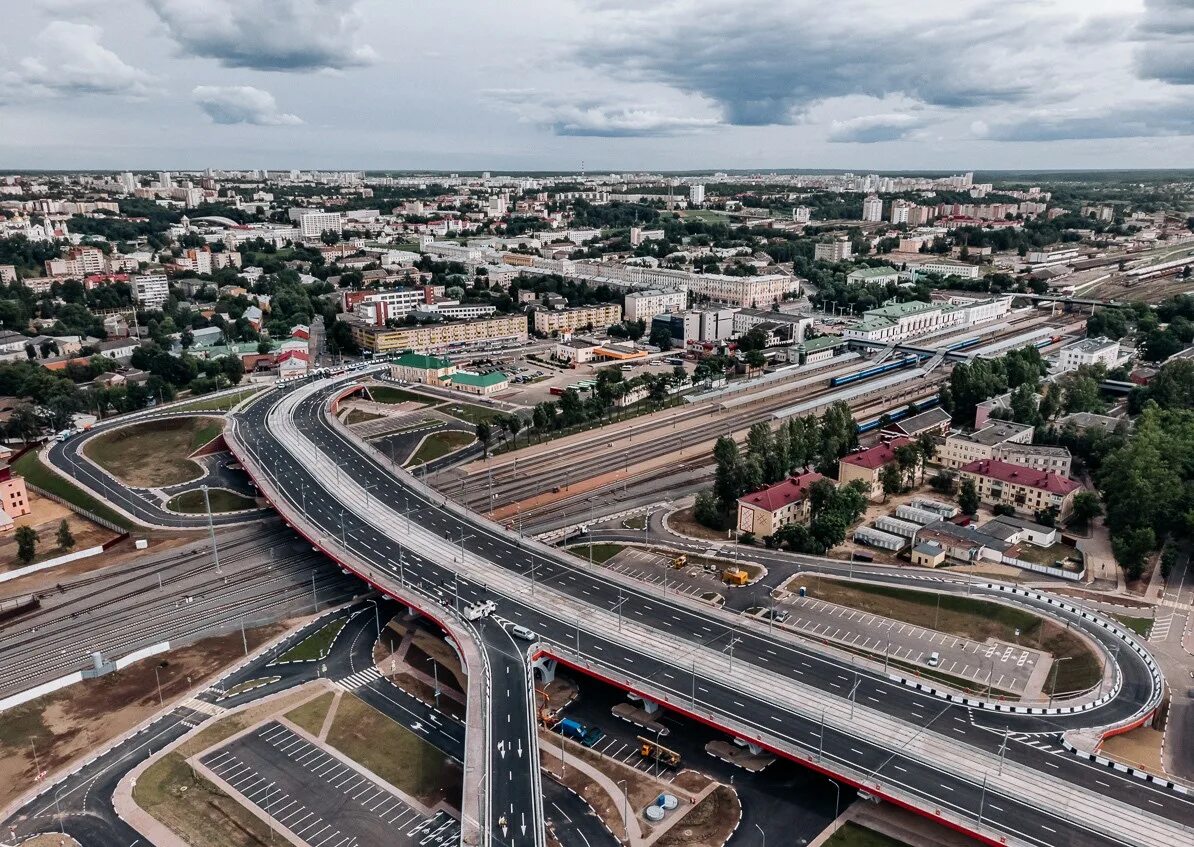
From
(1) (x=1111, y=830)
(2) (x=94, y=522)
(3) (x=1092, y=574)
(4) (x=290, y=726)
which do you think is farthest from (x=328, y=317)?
(1) (x=1111, y=830)

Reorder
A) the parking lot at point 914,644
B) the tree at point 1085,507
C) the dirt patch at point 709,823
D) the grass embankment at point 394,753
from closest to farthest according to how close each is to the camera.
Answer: the dirt patch at point 709,823 → the grass embankment at point 394,753 → the parking lot at point 914,644 → the tree at point 1085,507

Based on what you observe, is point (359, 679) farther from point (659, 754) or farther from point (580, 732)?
point (659, 754)

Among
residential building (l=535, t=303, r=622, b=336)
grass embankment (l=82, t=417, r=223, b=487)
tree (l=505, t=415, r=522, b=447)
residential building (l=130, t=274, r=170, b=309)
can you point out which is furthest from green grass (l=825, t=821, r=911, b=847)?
residential building (l=130, t=274, r=170, b=309)

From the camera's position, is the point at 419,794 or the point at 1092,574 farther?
the point at 1092,574

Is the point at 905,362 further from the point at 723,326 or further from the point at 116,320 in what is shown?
the point at 116,320

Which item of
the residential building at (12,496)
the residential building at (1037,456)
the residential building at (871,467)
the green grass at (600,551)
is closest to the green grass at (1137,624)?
the residential building at (871,467)

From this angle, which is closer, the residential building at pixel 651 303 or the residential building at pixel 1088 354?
the residential building at pixel 1088 354

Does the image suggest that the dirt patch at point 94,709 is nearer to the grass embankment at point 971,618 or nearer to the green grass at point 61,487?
the green grass at point 61,487

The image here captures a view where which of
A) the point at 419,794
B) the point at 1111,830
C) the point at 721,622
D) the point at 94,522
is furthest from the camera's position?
the point at 94,522
